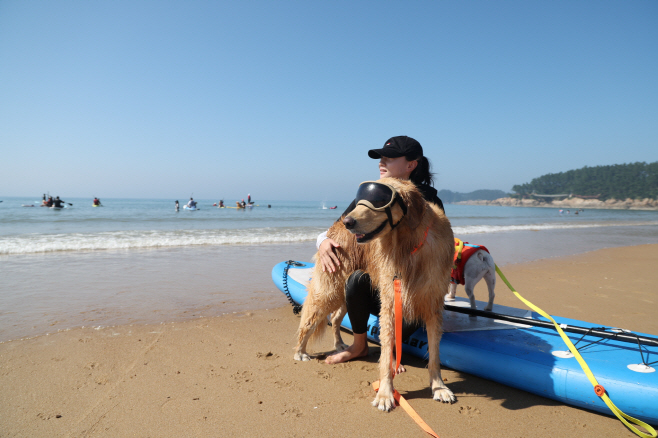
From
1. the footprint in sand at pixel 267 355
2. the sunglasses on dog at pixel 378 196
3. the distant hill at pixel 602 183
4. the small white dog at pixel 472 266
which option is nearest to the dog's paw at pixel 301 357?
the footprint in sand at pixel 267 355

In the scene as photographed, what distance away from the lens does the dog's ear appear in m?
2.35

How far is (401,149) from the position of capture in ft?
10.2

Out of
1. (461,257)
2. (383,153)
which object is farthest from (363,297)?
(461,257)

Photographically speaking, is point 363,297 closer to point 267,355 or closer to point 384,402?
point 384,402

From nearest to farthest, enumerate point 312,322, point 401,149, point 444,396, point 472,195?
point 444,396 < point 401,149 < point 312,322 < point 472,195

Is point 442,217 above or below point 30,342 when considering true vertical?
above

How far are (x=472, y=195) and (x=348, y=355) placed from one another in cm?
20364

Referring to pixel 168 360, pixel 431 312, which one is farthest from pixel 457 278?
pixel 168 360

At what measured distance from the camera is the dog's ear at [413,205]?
235 centimetres

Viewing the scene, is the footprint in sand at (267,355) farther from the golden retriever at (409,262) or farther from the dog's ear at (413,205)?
the dog's ear at (413,205)

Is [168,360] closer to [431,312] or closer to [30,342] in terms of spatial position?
[30,342]

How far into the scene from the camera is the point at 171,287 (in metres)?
6.33

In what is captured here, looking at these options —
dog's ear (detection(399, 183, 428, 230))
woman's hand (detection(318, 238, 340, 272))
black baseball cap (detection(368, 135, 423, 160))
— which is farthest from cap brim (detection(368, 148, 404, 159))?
woman's hand (detection(318, 238, 340, 272))

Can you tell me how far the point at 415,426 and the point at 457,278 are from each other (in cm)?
209
